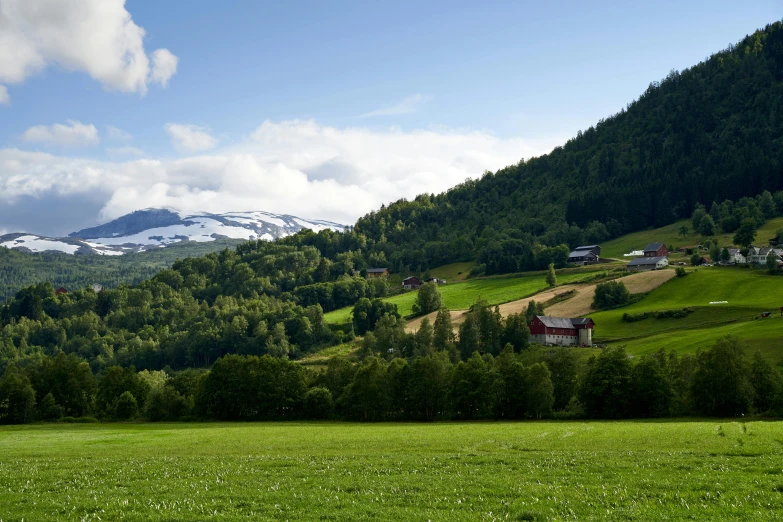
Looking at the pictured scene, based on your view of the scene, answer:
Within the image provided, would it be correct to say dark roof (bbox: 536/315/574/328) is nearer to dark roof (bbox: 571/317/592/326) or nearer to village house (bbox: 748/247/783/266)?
dark roof (bbox: 571/317/592/326)

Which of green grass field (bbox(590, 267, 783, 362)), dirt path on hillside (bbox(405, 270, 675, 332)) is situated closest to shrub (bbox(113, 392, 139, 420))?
dirt path on hillside (bbox(405, 270, 675, 332))

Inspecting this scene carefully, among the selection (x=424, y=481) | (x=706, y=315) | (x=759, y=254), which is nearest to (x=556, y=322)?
(x=706, y=315)

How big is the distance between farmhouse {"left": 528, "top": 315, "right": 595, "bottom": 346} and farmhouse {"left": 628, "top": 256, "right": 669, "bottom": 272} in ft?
184

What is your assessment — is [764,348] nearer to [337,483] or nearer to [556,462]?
[556,462]

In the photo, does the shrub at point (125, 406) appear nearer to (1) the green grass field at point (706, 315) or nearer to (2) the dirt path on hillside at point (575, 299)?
(2) the dirt path on hillside at point (575, 299)

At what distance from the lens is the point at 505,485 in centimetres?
2591

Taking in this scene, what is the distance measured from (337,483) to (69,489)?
1095 cm

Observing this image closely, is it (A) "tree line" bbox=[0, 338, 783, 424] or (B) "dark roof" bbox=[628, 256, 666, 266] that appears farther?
Answer: (B) "dark roof" bbox=[628, 256, 666, 266]

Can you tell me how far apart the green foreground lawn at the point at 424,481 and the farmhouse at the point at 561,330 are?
314ft

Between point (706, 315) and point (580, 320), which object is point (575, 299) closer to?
point (580, 320)

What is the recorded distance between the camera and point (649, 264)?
192 m

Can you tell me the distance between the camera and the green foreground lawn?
72.4ft

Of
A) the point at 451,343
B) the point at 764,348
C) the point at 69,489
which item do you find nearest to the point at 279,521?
the point at 69,489

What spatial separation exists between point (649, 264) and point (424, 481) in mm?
179613
